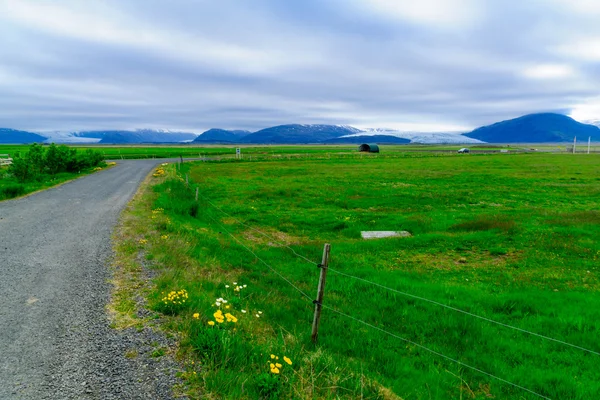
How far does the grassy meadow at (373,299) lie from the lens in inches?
234

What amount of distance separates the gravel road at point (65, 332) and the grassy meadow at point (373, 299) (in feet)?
1.86

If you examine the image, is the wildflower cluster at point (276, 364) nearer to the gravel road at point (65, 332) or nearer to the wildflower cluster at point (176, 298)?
the gravel road at point (65, 332)

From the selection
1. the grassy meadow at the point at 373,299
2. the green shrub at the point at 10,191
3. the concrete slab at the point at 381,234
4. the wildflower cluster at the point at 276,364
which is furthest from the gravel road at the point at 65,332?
the green shrub at the point at 10,191

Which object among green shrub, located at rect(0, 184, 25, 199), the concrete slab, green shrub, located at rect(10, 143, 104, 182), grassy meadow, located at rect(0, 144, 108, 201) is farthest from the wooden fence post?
green shrub, located at rect(10, 143, 104, 182)

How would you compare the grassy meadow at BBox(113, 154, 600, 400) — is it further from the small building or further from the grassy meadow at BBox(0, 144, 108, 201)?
the small building

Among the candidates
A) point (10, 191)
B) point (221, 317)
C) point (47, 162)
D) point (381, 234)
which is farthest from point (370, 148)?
point (221, 317)

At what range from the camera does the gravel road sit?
5.00 meters

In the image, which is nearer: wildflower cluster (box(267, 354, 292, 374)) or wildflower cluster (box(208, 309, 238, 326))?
wildflower cluster (box(267, 354, 292, 374))

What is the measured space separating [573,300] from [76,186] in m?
33.2

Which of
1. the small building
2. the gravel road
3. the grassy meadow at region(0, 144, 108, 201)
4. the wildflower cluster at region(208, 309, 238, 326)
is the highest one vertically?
the small building

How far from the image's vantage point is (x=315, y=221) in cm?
2034

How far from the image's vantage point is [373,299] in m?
9.85

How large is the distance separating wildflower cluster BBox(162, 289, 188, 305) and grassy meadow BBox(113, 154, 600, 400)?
0.14 feet

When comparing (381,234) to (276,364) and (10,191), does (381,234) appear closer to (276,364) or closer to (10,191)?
(276,364)
